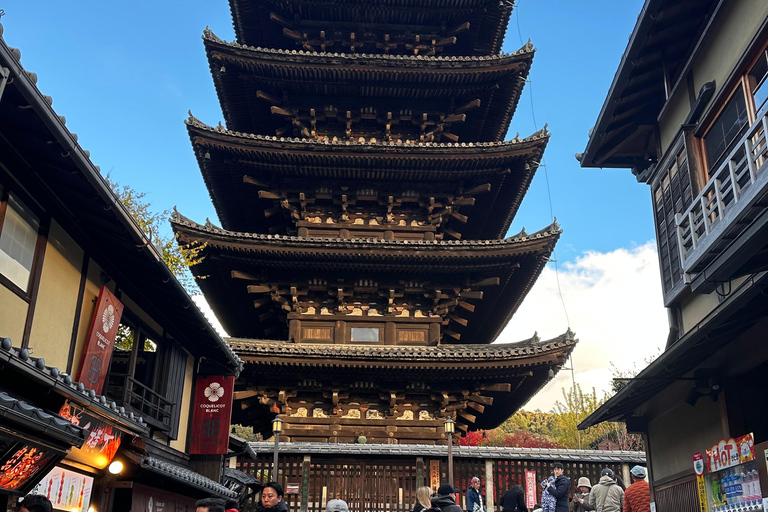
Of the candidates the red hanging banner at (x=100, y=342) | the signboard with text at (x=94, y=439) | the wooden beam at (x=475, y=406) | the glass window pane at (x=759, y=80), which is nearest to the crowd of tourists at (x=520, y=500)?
the signboard with text at (x=94, y=439)

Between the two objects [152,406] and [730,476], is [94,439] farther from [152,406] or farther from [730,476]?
[730,476]

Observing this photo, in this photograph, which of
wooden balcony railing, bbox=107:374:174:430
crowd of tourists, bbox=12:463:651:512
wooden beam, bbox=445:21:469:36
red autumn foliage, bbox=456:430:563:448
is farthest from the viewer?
red autumn foliage, bbox=456:430:563:448

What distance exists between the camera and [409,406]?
Result: 20.7 m

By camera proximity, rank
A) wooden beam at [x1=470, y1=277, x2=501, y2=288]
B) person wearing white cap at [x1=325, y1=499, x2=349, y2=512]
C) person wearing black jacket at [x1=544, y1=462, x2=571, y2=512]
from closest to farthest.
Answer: person wearing white cap at [x1=325, y1=499, x2=349, y2=512]
person wearing black jacket at [x1=544, y1=462, x2=571, y2=512]
wooden beam at [x1=470, y1=277, x2=501, y2=288]

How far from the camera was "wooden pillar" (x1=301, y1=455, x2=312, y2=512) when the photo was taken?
17078mm

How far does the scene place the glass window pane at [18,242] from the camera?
8242 mm

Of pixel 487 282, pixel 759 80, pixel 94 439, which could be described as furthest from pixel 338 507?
pixel 487 282

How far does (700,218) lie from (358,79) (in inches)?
603

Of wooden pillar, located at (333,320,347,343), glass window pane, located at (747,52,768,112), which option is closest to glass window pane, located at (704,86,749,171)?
glass window pane, located at (747,52,768,112)

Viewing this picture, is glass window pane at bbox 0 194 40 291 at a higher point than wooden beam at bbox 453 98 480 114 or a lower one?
lower

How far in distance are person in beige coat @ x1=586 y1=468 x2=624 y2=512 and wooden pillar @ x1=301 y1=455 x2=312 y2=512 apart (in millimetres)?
7760

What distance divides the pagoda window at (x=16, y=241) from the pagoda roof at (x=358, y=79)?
52.0ft

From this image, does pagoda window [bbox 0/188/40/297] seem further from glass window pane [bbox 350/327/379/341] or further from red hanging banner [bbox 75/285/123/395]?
glass window pane [bbox 350/327/379/341]

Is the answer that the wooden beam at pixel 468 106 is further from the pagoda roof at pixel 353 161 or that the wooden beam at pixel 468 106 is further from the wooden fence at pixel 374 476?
the wooden fence at pixel 374 476
